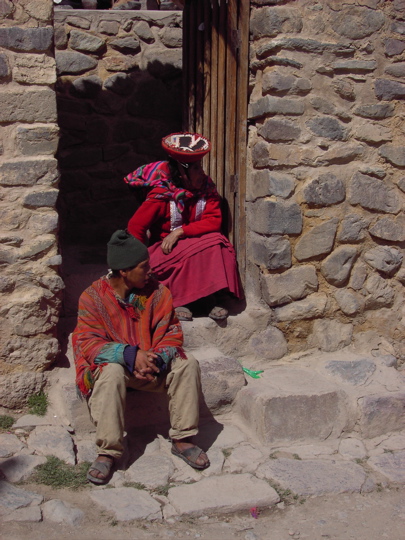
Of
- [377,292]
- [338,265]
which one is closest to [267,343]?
[338,265]

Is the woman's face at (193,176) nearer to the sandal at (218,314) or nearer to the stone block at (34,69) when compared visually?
the sandal at (218,314)

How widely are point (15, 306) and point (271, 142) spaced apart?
1786mm

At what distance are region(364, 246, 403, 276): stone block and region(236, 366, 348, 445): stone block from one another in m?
0.88

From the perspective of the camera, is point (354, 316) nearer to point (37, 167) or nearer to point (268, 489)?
point (268, 489)

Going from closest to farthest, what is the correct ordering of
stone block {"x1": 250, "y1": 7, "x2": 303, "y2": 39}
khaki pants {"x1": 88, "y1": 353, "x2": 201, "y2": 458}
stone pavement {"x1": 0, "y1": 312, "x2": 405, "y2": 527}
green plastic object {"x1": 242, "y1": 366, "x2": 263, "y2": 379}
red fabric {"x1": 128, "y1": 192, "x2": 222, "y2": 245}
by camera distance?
1. stone pavement {"x1": 0, "y1": 312, "x2": 405, "y2": 527}
2. khaki pants {"x1": 88, "y1": 353, "x2": 201, "y2": 458}
3. stone block {"x1": 250, "y1": 7, "x2": 303, "y2": 39}
4. green plastic object {"x1": 242, "y1": 366, "x2": 263, "y2": 379}
5. red fabric {"x1": 128, "y1": 192, "x2": 222, "y2": 245}

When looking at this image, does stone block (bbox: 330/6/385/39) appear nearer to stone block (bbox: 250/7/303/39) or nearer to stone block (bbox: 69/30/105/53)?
stone block (bbox: 250/7/303/39)

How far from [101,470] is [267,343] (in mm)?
1441

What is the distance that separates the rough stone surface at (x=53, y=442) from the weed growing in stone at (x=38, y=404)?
15 cm

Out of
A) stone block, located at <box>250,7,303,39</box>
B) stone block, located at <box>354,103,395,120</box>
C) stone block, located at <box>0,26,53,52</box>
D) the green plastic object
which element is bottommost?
the green plastic object

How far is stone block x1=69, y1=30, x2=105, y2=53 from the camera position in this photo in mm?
5273

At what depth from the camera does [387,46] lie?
407 centimetres

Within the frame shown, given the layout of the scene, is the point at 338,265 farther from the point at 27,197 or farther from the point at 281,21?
the point at 27,197

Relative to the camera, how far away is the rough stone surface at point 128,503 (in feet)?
9.66

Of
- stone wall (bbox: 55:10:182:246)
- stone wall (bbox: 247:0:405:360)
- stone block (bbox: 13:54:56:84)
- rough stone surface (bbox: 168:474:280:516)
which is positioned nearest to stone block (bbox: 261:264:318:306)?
stone wall (bbox: 247:0:405:360)
